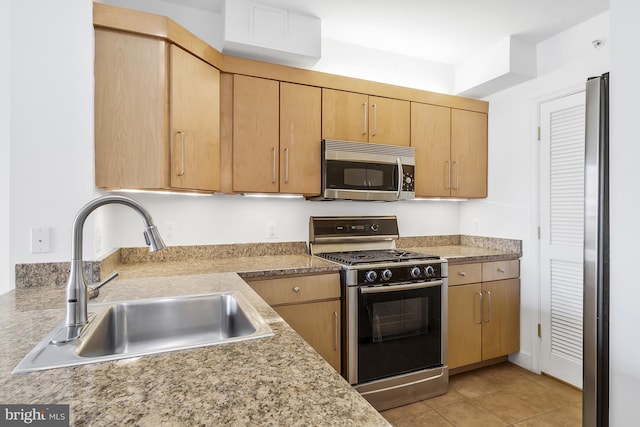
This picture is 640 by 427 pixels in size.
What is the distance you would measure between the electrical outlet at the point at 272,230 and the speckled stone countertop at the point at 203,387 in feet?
5.46

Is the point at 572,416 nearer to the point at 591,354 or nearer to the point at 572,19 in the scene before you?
the point at 591,354

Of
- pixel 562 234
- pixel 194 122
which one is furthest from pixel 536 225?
pixel 194 122

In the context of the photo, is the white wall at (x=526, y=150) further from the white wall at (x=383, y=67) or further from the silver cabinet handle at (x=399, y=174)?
the silver cabinet handle at (x=399, y=174)

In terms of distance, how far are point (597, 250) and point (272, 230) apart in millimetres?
1981

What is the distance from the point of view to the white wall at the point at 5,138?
1.53 m

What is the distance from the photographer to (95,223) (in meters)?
1.67

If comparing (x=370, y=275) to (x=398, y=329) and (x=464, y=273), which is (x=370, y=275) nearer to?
(x=398, y=329)

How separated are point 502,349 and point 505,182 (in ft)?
4.69

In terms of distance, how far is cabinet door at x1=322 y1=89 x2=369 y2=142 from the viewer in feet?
8.18

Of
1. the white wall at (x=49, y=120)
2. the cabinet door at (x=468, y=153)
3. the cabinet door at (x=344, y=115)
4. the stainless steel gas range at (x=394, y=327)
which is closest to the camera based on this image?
the white wall at (x=49, y=120)

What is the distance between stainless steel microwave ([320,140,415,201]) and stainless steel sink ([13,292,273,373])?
4.19 feet

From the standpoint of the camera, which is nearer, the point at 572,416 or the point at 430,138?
the point at 572,416

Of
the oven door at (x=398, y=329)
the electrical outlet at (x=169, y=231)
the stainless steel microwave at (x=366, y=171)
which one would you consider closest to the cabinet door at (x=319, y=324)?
the oven door at (x=398, y=329)

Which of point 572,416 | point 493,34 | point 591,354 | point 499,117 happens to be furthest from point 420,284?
point 493,34
